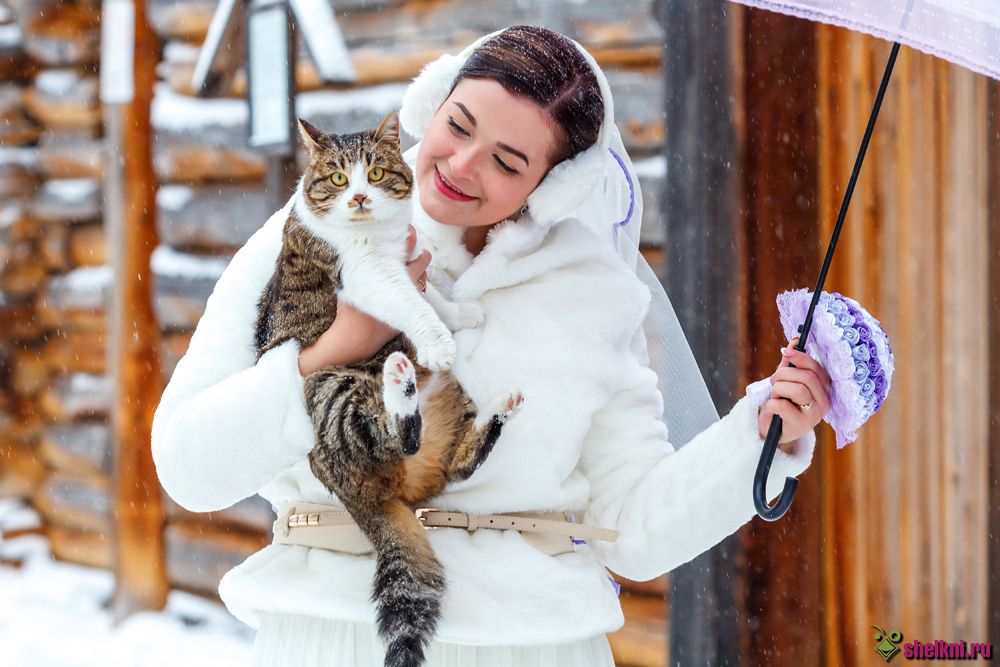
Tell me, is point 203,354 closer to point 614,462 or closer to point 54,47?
point 614,462

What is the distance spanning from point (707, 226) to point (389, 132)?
1.59 metres

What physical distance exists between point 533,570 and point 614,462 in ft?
1.02

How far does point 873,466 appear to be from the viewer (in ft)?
10.5

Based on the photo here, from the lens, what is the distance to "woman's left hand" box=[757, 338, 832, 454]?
174cm

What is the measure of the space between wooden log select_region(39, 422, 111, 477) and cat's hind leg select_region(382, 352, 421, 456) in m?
4.41

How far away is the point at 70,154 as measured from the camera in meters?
5.77

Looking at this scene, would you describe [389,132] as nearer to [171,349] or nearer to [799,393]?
[799,393]

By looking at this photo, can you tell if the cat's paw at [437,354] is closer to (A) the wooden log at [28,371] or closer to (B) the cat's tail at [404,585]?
(B) the cat's tail at [404,585]

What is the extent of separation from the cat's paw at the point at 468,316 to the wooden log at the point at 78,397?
4238 millimetres

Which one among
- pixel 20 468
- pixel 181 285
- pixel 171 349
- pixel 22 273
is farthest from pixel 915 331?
pixel 20 468

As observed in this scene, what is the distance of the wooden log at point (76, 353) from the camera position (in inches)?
227

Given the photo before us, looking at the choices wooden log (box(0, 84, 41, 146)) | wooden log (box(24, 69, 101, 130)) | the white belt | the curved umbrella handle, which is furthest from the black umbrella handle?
wooden log (box(0, 84, 41, 146))

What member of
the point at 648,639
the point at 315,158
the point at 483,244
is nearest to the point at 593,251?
the point at 483,244

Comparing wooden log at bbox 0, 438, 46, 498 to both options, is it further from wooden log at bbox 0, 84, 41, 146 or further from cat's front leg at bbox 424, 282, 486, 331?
cat's front leg at bbox 424, 282, 486, 331
